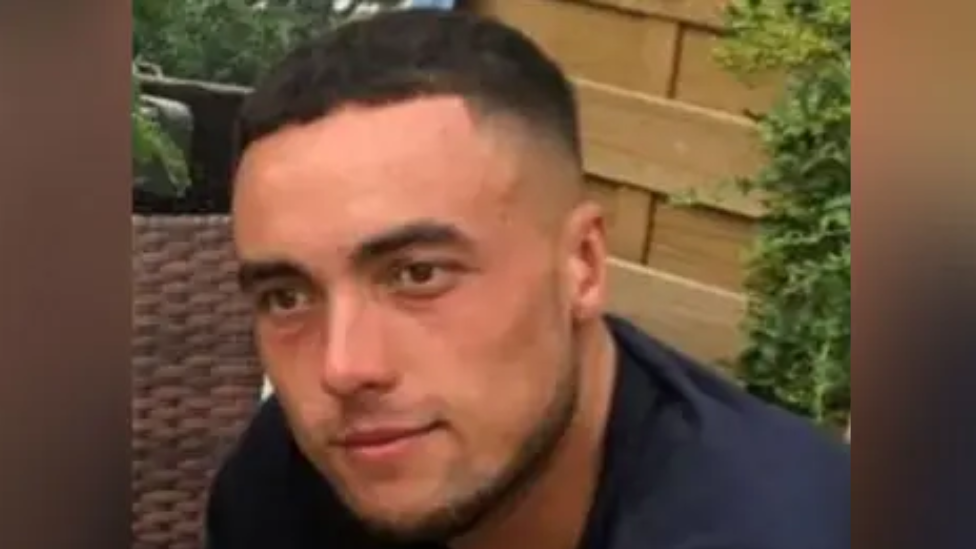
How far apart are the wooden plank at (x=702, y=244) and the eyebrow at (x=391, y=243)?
0.22 feet

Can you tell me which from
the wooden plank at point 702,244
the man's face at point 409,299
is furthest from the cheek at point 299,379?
the wooden plank at point 702,244

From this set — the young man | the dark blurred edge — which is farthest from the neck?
the dark blurred edge

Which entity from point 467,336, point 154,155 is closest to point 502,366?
point 467,336

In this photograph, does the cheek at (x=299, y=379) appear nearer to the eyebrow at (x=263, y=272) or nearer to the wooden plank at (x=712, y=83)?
the eyebrow at (x=263, y=272)

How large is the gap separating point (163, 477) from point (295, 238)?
0.09 meters

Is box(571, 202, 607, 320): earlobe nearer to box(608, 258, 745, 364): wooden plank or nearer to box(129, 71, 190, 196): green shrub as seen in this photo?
box(608, 258, 745, 364): wooden plank

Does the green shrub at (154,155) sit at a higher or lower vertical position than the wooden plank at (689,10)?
lower

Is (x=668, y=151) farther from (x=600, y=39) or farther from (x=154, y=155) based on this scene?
(x=154, y=155)

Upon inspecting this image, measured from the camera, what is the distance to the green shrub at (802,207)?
59 centimetres

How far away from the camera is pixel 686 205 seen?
61 centimetres

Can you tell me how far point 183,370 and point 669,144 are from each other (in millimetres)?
156

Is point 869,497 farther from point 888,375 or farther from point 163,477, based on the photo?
point 163,477

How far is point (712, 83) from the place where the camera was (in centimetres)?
60

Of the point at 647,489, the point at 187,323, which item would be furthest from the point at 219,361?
the point at 647,489
